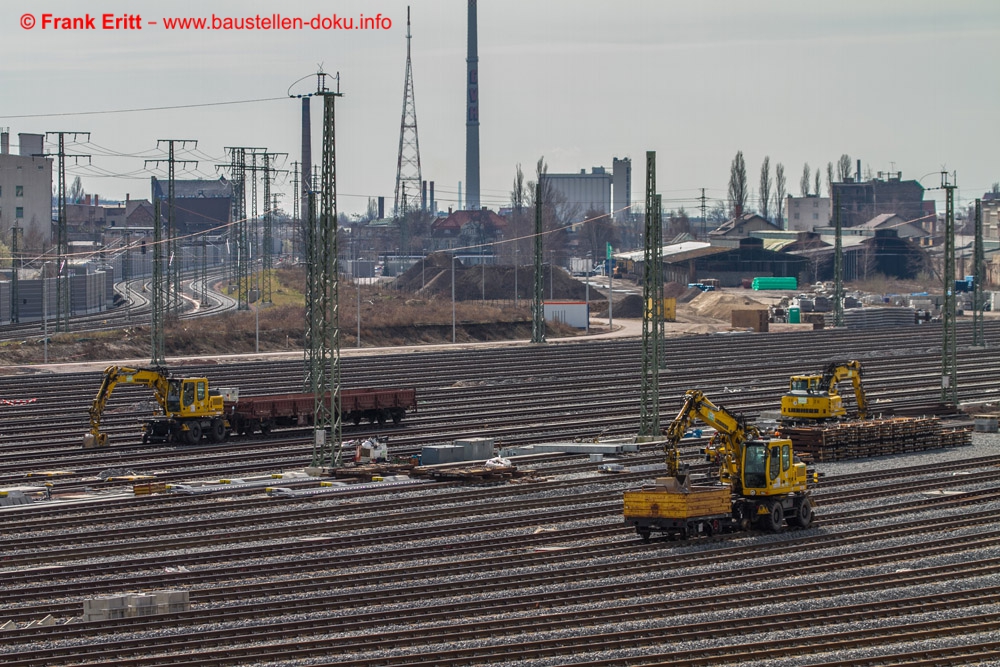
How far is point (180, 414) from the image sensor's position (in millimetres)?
44438

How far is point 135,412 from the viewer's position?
172ft

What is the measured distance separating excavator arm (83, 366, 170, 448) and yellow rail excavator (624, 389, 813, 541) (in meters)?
20.3

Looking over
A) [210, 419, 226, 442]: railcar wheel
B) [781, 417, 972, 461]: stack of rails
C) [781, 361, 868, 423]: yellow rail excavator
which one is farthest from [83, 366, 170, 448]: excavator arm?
[781, 361, 868, 423]: yellow rail excavator

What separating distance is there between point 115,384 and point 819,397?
73.3 ft

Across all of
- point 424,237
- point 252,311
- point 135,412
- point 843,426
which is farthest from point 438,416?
point 424,237

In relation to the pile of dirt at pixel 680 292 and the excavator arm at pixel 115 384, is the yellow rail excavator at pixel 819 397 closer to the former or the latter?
the excavator arm at pixel 115 384

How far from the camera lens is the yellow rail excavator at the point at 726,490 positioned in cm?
2748

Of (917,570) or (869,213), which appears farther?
(869,213)

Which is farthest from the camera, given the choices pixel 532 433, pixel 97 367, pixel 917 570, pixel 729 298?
pixel 729 298

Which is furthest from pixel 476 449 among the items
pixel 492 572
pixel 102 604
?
pixel 102 604

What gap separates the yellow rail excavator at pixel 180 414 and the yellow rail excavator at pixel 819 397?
1882 centimetres

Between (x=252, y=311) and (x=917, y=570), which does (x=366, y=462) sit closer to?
(x=917, y=570)

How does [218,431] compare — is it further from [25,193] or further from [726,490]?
[25,193]

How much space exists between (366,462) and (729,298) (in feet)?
222
